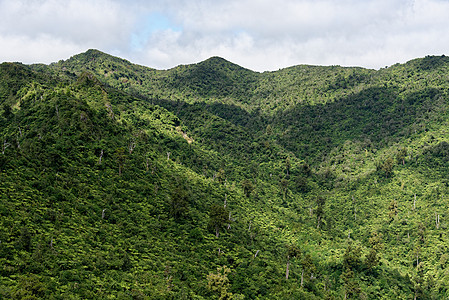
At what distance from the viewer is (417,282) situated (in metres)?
72.8

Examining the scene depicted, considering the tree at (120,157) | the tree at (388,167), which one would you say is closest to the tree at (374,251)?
the tree at (388,167)

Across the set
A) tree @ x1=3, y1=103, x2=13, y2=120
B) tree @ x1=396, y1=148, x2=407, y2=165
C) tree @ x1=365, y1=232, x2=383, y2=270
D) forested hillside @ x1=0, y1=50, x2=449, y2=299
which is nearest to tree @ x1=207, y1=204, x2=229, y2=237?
forested hillside @ x1=0, y1=50, x2=449, y2=299

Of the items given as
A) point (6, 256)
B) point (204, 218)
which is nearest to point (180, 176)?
point (204, 218)

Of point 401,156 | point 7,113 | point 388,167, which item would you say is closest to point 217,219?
point 7,113

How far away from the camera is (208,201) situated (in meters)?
74.0

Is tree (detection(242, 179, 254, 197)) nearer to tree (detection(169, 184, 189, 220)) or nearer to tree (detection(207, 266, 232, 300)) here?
tree (detection(169, 184, 189, 220))

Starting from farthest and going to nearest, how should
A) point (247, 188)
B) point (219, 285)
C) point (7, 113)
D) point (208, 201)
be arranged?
1. point (247, 188)
2. point (208, 201)
3. point (7, 113)
4. point (219, 285)

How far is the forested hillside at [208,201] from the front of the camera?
37.8m

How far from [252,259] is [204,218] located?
13.4 meters

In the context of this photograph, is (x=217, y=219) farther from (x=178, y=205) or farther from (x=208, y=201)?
(x=208, y=201)

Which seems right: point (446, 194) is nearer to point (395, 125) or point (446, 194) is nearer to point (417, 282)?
point (417, 282)

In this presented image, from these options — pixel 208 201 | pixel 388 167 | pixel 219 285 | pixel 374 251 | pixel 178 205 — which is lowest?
pixel 219 285

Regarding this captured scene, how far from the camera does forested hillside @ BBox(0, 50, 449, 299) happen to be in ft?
124

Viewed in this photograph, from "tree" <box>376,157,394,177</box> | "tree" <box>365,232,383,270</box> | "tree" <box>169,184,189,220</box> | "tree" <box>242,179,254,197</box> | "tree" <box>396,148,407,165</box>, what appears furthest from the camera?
"tree" <box>396,148,407,165</box>
